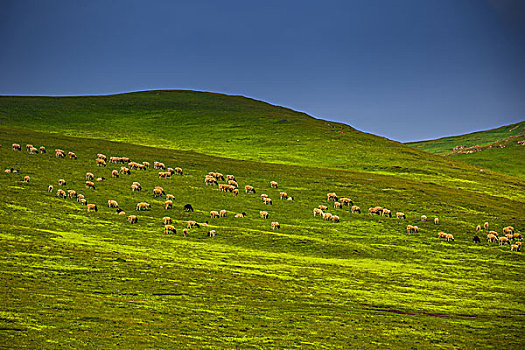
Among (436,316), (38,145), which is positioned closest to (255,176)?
(38,145)

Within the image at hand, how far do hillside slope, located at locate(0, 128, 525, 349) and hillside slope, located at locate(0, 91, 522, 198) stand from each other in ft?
74.9

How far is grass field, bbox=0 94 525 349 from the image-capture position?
81.0 ft

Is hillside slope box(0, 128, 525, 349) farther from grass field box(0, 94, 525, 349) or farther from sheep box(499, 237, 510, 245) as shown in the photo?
sheep box(499, 237, 510, 245)

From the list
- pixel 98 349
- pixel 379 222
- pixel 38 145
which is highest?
pixel 38 145

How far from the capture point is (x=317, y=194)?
231 feet

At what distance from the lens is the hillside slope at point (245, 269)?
24.5 meters

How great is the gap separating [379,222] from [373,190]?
15336 mm

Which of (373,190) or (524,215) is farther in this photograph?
(373,190)

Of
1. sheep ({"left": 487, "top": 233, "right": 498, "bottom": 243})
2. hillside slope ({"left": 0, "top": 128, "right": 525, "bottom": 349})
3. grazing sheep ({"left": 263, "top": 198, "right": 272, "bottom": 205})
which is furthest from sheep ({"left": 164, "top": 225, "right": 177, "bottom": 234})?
sheep ({"left": 487, "top": 233, "right": 498, "bottom": 243})

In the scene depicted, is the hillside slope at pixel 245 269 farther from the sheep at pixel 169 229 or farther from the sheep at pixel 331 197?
the sheep at pixel 169 229

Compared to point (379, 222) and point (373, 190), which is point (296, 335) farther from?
point (373, 190)

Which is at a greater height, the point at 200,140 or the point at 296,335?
the point at 200,140

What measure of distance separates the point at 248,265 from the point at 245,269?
1575 mm

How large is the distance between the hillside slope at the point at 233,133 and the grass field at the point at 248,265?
1351 cm
